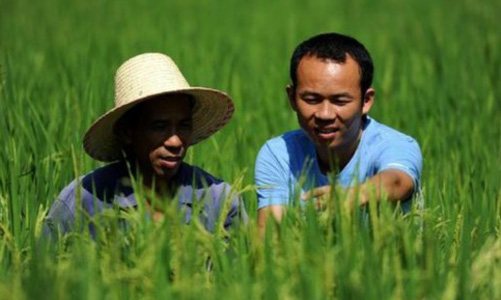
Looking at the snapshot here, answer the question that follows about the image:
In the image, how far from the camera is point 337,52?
10.8 ft

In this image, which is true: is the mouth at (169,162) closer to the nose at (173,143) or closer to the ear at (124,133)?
the nose at (173,143)

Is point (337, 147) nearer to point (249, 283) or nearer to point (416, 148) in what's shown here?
point (416, 148)

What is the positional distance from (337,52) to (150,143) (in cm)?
54

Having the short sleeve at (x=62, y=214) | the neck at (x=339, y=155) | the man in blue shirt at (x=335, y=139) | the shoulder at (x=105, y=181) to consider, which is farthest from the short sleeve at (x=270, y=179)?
the short sleeve at (x=62, y=214)

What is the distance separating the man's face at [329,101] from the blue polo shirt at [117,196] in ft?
0.89

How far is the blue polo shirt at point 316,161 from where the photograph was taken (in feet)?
10.7

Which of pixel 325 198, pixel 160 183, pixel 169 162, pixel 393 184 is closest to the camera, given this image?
pixel 325 198

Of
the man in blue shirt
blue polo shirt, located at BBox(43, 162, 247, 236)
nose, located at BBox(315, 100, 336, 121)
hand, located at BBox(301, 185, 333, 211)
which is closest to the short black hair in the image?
the man in blue shirt

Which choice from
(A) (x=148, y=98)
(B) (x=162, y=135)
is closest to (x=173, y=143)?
(B) (x=162, y=135)

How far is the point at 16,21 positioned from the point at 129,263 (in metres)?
5.72

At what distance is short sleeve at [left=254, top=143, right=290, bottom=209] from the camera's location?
3.33 meters

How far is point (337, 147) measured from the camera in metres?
3.28

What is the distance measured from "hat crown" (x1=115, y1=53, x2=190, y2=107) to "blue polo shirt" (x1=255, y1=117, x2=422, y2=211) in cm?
33

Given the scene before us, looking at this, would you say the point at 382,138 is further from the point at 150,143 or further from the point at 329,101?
the point at 150,143
